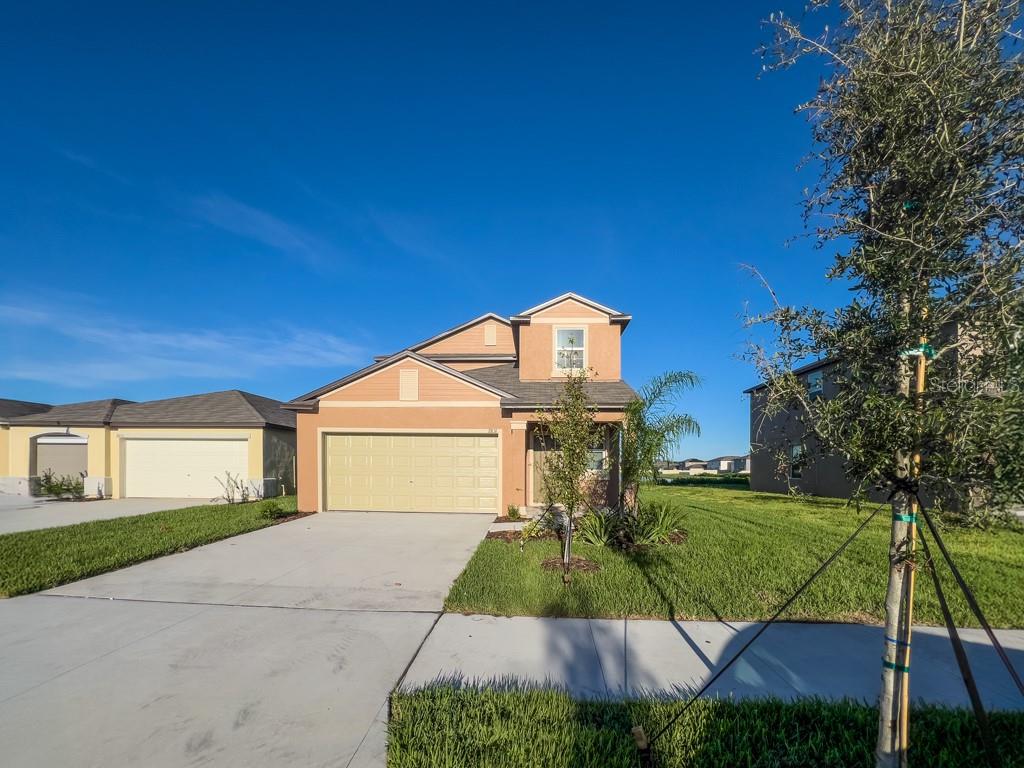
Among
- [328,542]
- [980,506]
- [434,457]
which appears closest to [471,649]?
[980,506]

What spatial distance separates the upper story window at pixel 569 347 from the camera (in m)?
14.1

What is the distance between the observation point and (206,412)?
16828 mm

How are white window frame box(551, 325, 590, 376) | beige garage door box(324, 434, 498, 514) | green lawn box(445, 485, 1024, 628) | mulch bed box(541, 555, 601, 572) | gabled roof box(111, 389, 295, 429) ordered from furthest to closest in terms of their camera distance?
gabled roof box(111, 389, 295, 429) < white window frame box(551, 325, 590, 376) < beige garage door box(324, 434, 498, 514) < mulch bed box(541, 555, 601, 572) < green lawn box(445, 485, 1024, 628)

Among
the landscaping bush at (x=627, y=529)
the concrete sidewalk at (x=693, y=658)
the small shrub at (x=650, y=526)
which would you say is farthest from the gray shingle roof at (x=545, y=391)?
the concrete sidewalk at (x=693, y=658)

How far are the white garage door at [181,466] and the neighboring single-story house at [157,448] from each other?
0.03 m

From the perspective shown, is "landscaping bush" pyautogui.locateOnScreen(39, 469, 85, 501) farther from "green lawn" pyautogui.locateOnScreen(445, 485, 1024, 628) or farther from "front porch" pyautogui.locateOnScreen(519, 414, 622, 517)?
"green lawn" pyautogui.locateOnScreen(445, 485, 1024, 628)

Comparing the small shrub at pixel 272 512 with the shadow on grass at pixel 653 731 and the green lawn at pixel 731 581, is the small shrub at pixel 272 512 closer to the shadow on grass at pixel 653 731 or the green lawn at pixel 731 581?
the green lawn at pixel 731 581

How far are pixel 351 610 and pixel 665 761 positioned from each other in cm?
406

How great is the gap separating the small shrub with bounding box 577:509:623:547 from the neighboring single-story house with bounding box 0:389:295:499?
12263mm

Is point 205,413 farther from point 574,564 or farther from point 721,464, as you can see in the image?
point 721,464

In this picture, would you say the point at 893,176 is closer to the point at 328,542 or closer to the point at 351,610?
the point at 351,610

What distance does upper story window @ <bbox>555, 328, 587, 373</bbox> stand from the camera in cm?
1414

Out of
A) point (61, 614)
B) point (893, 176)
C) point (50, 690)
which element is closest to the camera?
point (893, 176)

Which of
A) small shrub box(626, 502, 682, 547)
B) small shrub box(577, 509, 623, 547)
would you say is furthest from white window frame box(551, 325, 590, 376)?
small shrub box(577, 509, 623, 547)
